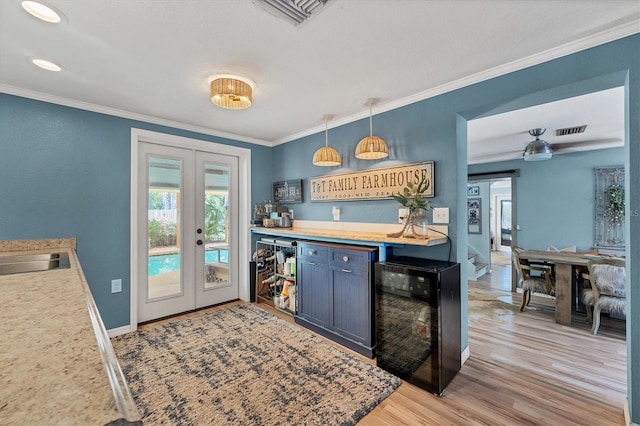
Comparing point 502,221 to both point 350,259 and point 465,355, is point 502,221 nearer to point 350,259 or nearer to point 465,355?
point 465,355

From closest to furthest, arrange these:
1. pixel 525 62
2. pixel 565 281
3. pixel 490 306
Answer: pixel 525 62 < pixel 565 281 < pixel 490 306

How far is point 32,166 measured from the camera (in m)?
2.52

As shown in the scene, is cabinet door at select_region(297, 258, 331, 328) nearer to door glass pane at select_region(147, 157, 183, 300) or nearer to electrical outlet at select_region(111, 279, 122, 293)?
door glass pane at select_region(147, 157, 183, 300)

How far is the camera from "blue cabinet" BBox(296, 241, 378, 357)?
2.48m

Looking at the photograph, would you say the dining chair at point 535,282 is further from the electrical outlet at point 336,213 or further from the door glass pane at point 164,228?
the door glass pane at point 164,228

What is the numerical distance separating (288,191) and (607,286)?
390 cm

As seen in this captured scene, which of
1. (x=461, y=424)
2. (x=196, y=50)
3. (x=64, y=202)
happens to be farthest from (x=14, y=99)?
(x=461, y=424)

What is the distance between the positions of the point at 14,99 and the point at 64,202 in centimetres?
96

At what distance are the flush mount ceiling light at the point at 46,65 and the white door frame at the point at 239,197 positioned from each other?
3.23ft

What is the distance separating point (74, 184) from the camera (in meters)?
2.72

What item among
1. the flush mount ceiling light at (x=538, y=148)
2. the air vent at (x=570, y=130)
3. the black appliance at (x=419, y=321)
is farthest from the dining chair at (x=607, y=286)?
the black appliance at (x=419, y=321)

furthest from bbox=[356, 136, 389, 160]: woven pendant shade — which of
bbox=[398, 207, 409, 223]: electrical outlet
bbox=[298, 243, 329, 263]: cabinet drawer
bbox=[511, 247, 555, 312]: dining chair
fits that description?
bbox=[511, 247, 555, 312]: dining chair

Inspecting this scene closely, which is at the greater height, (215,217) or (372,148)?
(372,148)

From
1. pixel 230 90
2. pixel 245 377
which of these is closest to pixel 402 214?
pixel 230 90
